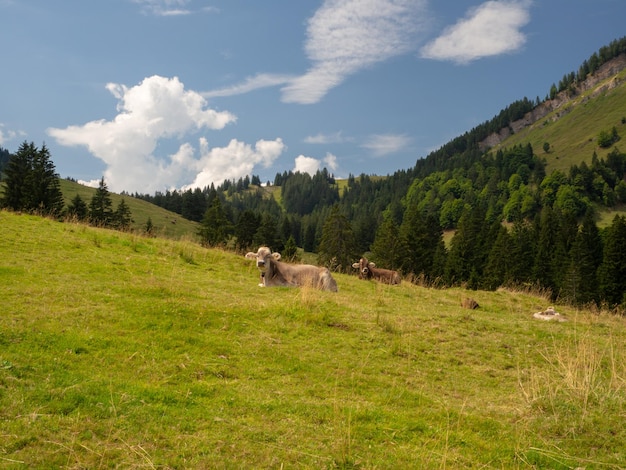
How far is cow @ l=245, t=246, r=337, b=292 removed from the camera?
1686 cm

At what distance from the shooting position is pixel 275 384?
7078 millimetres

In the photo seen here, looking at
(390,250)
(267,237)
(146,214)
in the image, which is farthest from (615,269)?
(146,214)

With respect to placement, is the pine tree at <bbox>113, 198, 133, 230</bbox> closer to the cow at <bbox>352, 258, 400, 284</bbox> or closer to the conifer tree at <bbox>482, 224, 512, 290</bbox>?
the cow at <bbox>352, 258, 400, 284</bbox>

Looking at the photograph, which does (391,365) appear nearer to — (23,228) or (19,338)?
(19,338)

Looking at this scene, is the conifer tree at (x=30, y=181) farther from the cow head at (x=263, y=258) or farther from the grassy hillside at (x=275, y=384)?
the grassy hillside at (x=275, y=384)

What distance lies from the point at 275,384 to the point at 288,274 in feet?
34.6

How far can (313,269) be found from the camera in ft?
58.7

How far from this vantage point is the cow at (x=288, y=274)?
664 inches

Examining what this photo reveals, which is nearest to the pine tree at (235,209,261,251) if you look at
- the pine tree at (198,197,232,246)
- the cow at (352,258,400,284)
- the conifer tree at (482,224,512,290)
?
the pine tree at (198,197,232,246)

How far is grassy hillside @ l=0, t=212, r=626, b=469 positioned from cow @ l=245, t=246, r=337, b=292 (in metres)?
4.04

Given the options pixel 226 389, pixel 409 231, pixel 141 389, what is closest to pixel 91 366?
pixel 141 389

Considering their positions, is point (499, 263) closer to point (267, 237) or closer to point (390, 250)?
point (390, 250)

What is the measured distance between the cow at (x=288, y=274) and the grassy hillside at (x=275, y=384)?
4036 millimetres

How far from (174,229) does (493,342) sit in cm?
10492
